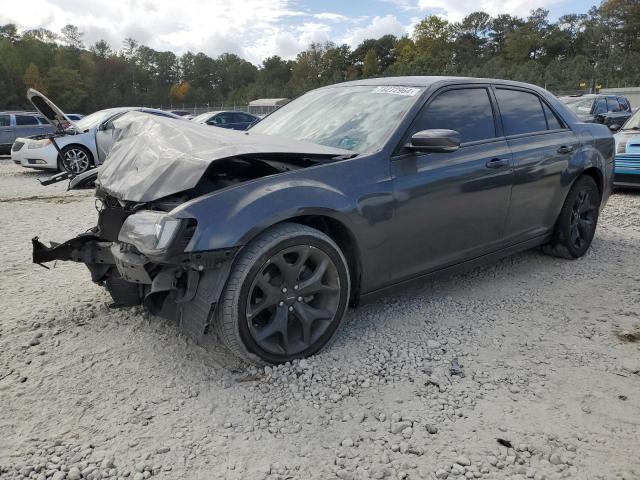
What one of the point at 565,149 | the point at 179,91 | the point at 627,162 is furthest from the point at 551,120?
the point at 179,91

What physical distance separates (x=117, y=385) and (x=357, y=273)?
1467 mm

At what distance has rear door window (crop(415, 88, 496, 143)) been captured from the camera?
349cm

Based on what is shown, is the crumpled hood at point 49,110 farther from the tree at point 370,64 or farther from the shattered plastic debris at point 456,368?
the tree at point 370,64

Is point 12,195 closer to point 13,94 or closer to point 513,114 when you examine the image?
point 513,114

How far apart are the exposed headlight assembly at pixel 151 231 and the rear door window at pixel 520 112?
279 cm

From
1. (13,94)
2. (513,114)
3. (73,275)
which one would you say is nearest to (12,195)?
(73,275)

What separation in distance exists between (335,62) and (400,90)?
10354cm

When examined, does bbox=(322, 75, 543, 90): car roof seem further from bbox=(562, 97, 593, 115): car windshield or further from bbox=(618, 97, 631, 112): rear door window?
bbox=(618, 97, 631, 112): rear door window

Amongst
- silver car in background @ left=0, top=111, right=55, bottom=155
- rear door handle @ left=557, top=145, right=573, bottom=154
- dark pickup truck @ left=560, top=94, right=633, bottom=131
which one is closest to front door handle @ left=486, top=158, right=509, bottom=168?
rear door handle @ left=557, top=145, right=573, bottom=154

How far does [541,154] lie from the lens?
417cm

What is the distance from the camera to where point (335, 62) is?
3986 inches

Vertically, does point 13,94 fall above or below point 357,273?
above

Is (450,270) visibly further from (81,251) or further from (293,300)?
(81,251)

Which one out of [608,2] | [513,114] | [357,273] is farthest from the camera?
[608,2]
